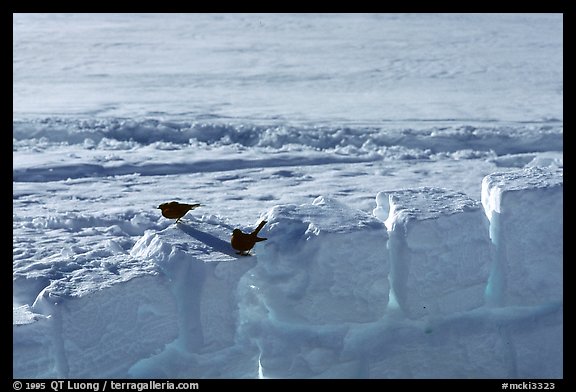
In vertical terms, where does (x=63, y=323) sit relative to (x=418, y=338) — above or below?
above

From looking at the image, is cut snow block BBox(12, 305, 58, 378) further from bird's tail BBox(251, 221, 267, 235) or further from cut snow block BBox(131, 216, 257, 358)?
bird's tail BBox(251, 221, 267, 235)

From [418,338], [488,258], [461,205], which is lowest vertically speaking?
[418,338]

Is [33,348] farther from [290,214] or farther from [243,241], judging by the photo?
[290,214]

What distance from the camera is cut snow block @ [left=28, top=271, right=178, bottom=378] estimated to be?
324 cm

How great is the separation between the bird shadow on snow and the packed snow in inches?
0.6

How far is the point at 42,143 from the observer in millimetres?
8312

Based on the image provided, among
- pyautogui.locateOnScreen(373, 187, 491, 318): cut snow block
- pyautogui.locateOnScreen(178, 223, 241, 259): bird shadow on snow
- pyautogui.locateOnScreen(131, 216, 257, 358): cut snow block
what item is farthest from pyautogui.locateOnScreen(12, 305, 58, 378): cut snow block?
pyautogui.locateOnScreen(373, 187, 491, 318): cut snow block

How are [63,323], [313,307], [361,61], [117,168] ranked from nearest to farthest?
1. [63,323]
2. [313,307]
3. [117,168]
4. [361,61]

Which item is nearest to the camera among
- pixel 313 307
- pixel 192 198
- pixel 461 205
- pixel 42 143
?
pixel 313 307

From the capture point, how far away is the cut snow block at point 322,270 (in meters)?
3.68

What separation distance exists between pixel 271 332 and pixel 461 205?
121 centimetres

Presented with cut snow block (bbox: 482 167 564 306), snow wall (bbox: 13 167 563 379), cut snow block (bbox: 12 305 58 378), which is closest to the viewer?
cut snow block (bbox: 12 305 58 378)

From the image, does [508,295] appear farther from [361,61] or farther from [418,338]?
[361,61]

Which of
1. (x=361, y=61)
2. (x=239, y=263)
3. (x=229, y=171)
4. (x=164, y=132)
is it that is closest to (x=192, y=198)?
(x=229, y=171)
